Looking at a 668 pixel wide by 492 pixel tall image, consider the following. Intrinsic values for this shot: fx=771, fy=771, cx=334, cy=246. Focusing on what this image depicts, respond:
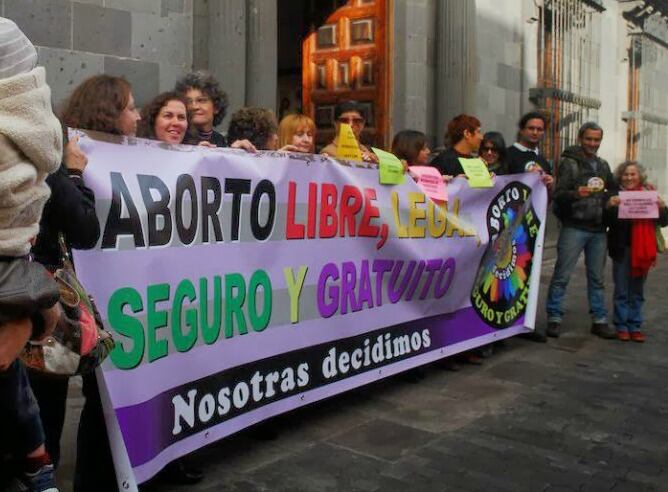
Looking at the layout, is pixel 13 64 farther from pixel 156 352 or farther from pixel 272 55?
pixel 272 55

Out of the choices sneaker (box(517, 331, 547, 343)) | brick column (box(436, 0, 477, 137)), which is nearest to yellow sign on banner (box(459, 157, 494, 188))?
sneaker (box(517, 331, 547, 343))

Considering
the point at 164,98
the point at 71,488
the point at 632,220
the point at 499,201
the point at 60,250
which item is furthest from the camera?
the point at 632,220

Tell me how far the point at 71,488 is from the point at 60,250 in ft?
3.82

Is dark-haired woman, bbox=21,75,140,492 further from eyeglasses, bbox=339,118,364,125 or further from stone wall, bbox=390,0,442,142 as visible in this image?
stone wall, bbox=390,0,442,142

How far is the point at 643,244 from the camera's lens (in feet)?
20.7

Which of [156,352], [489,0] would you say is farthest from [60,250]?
[489,0]

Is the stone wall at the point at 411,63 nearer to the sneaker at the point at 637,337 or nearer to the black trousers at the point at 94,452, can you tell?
the sneaker at the point at 637,337

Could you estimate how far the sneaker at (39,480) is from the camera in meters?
2.36

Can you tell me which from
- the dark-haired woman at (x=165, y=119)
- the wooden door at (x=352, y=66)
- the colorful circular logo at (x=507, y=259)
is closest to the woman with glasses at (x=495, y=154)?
the colorful circular logo at (x=507, y=259)

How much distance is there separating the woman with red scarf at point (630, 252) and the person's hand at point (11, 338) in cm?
558

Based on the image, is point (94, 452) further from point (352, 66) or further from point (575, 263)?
point (352, 66)

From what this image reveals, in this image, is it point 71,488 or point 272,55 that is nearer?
point 71,488

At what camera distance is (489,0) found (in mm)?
11039

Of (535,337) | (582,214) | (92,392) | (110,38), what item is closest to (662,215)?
(582,214)
